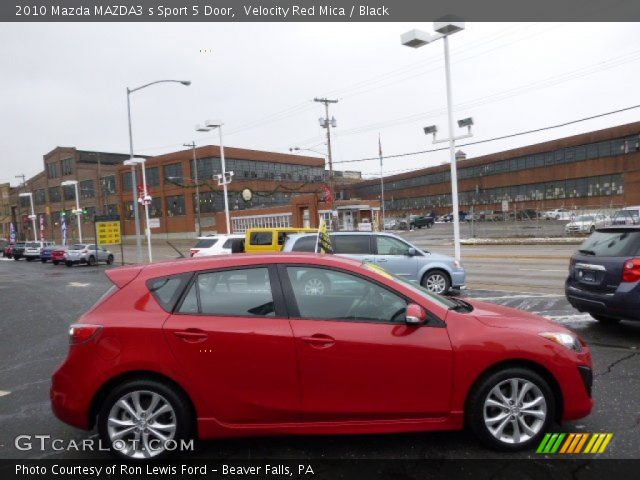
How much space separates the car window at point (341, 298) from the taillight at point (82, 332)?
1526mm

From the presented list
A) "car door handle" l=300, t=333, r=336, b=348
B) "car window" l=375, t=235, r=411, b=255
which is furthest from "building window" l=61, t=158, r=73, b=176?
"car door handle" l=300, t=333, r=336, b=348

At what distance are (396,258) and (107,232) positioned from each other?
90.5ft

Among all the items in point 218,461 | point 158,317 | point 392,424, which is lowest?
point 218,461

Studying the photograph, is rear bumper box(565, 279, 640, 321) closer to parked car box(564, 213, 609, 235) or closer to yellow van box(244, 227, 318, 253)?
yellow van box(244, 227, 318, 253)

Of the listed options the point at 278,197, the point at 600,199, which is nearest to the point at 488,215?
the point at 600,199

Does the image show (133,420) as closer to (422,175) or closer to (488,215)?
(488,215)

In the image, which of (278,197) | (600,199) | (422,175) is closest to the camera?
(600,199)

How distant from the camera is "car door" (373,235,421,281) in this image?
37.8 ft

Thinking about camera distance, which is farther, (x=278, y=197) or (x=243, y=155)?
(x=278, y=197)

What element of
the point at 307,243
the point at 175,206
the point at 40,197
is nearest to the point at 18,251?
the point at 175,206

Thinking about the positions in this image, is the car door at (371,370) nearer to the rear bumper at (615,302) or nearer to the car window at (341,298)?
the car window at (341,298)

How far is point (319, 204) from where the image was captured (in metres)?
42.2

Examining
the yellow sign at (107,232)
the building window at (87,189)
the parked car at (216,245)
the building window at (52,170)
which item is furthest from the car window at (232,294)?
the building window at (52,170)

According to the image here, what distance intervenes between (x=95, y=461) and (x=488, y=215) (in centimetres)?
6958
